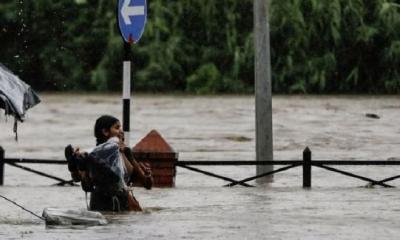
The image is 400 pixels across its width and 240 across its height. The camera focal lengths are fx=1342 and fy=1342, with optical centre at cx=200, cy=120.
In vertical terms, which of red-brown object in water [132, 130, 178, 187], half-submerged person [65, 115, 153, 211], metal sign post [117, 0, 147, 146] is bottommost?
red-brown object in water [132, 130, 178, 187]

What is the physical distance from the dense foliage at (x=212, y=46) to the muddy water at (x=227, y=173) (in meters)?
3.71

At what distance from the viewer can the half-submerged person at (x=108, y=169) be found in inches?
559

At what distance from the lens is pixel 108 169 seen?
1430 cm

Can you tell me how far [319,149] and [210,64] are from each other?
89.9ft

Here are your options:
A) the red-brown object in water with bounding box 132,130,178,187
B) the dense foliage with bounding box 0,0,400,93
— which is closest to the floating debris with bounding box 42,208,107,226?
the red-brown object in water with bounding box 132,130,178,187

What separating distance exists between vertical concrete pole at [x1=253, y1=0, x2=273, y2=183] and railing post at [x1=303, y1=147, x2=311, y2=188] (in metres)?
1.31

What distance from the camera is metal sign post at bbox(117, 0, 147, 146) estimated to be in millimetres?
17703

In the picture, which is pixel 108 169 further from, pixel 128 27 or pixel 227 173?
pixel 227 173

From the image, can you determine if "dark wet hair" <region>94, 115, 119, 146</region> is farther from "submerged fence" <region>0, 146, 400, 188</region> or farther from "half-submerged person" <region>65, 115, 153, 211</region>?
"submerged fence" <region>0, 146, 400, 188</region>

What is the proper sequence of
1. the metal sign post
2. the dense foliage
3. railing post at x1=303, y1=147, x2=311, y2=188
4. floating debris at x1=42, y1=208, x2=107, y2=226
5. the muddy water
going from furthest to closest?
the dense foliage, railing post at x1=303, y1=147, x2=311, y2=188, the metal sign post, floating debris at x1=42, y1=208, x2=107, y2=226, the muddy water

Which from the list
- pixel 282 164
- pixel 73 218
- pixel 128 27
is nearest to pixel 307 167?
pixel 282 164

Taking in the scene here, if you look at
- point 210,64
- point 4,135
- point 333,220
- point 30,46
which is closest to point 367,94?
point 210,64

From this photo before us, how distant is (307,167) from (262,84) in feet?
7.21

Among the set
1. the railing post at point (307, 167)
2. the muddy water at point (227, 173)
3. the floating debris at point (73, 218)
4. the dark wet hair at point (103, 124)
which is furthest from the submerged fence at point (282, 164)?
the floating debris at point (73, 218)
